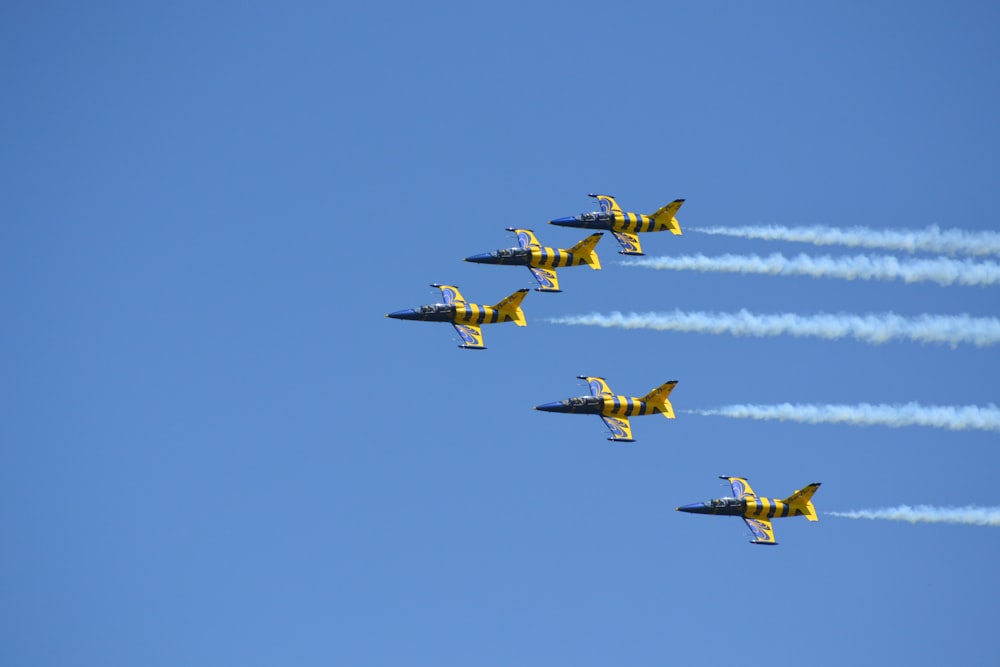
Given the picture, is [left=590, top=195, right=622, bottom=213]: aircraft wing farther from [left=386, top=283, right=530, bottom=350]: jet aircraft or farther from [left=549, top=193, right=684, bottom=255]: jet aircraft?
[left=386, top=283, right=530, bottom=350]: jet aircraft

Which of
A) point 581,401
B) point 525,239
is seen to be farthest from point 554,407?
point 525,239

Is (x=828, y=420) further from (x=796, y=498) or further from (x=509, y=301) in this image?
(x=509, y=301)

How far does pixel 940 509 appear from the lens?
138 m

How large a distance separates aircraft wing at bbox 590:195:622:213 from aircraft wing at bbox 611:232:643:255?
6.41ft

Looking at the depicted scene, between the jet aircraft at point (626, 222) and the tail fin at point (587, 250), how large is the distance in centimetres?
296

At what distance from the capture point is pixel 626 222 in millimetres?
151125

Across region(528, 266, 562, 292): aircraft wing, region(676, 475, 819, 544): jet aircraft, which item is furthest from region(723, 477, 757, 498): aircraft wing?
region(528, 266, 562, 292): aircraft wing

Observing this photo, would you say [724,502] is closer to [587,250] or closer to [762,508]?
[762,508]

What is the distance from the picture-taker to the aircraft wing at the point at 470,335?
142 meters

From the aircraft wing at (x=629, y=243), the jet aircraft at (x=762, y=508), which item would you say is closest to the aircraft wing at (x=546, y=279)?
Answer: the aircraft wing at (x=629, y=243)

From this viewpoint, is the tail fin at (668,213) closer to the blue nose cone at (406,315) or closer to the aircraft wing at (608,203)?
the aircraft wing at (608,203)

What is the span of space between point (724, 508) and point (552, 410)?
44.0ft

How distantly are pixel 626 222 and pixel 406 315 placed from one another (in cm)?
1894

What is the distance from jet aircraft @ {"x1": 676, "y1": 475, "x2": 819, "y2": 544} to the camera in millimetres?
139250
